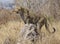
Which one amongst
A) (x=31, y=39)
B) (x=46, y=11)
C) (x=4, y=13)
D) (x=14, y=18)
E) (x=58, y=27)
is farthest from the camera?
(x=4, y=13)

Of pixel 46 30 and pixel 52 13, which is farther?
pixel 52 13

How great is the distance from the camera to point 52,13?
6238 mm

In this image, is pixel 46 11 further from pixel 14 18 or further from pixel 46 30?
pixel 46 30

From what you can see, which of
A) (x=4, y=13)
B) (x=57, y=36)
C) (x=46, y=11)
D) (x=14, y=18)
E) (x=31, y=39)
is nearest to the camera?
(x=31, y=39)

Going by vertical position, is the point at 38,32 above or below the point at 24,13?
below

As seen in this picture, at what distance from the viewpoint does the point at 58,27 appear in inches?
195

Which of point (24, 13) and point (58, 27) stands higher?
point (24, 13)

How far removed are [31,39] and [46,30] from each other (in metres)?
0.79

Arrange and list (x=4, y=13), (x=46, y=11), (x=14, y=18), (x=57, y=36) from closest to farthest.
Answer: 1. (x=57, y=36)
2. (x=46, y=11)
3. (x=14, y=18)
4. (x=4, y=13)

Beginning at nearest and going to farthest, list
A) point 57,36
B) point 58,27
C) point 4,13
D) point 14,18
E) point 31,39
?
point 31,39 → point 57,36 → point 58,27 → point 14,18 → point 4,13

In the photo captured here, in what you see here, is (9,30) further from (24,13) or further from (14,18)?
(14,18)

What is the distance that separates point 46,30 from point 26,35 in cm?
75

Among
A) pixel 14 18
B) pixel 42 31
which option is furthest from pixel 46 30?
pixel 14 18

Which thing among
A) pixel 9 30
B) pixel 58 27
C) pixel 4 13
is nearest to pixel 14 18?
pixel 4 13
